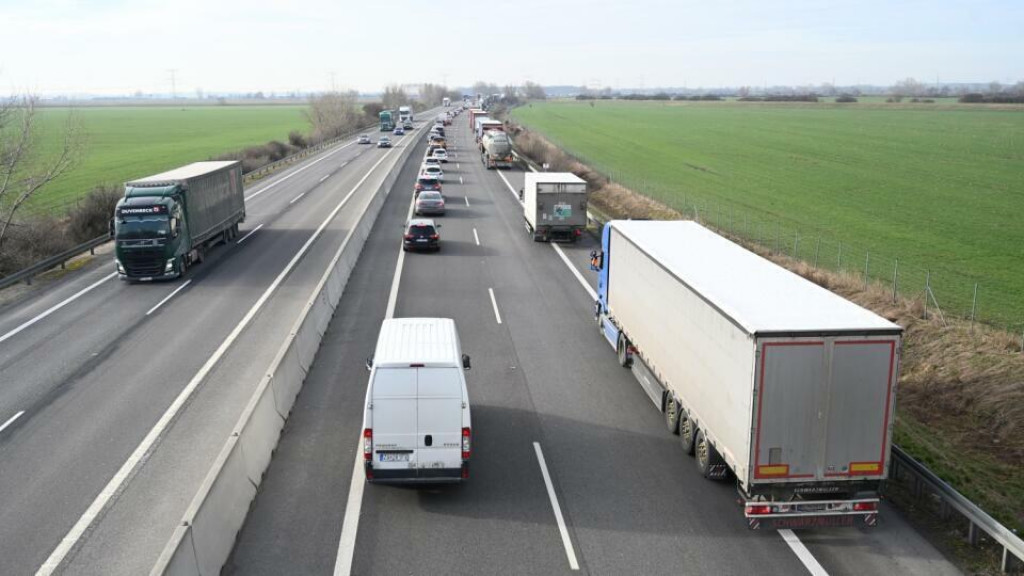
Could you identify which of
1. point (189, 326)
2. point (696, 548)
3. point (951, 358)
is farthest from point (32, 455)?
point (951, 358)

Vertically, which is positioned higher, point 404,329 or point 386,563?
point 404,329

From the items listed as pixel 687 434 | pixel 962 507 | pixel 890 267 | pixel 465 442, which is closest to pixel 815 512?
pixel 962 507

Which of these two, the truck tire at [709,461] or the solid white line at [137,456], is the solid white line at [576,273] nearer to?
the solid white line at [137,456]

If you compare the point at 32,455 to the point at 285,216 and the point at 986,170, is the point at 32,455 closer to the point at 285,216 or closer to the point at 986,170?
the point at 285,216

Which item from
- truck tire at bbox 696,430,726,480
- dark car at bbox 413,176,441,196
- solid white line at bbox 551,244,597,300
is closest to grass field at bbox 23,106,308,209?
dark car at bbox 413,176,441,196

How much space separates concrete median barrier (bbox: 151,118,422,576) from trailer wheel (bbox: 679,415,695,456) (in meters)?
7.05

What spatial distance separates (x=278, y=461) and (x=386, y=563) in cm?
390

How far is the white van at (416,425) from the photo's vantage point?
11.9 m

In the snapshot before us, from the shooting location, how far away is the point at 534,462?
13.9 metres

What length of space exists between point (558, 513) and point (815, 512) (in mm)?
3561

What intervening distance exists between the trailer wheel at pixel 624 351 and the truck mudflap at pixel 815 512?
24.4 ft

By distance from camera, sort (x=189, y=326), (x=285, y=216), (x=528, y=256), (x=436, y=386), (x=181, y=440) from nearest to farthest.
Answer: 1. (x=436, y=386)
2. (x=181, y=440)
3. (x=189, y=326)
4. (x=528, y=256)
5. (x=285, y=216)

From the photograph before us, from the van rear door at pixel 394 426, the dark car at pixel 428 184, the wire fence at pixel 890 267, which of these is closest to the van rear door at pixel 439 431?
the van rear door at pixel 394 426

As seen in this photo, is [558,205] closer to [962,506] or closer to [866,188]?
[962,506]
